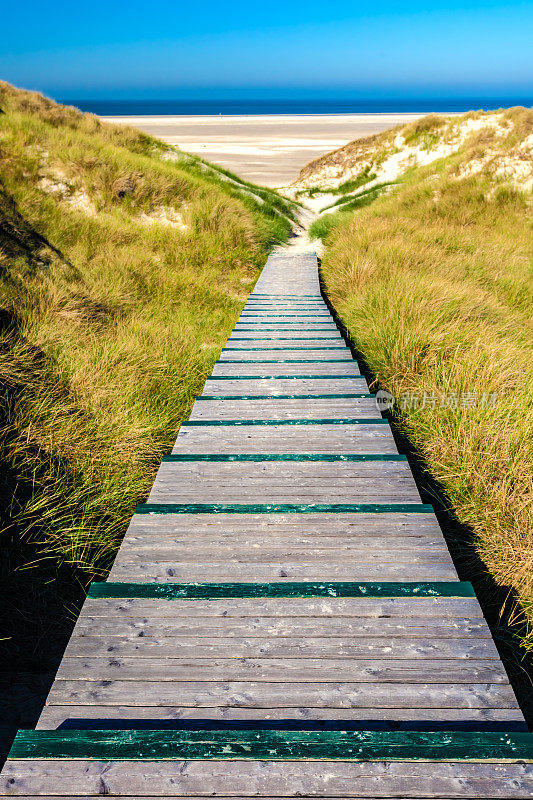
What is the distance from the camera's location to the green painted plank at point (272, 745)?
4.68ft

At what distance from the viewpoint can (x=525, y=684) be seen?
7.50 ft

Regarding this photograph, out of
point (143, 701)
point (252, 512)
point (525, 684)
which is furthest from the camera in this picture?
point (252, 512)

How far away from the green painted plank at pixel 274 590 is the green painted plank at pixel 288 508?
0.51 meters

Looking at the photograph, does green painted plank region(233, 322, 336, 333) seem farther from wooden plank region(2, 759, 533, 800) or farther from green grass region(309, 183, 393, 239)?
green grass region(309, 183, 393, 239)

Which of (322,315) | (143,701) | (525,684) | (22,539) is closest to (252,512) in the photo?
(143,701)

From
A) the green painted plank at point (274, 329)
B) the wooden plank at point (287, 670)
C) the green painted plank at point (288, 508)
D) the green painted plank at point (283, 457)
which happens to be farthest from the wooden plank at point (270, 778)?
the green painted plank at point (274, 329)

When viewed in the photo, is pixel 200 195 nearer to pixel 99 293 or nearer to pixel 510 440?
pixel 99 293

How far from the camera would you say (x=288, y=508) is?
2.60m

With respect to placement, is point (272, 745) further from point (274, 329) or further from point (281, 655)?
point (274, 329)

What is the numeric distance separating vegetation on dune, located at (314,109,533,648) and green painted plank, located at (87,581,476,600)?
0.63m

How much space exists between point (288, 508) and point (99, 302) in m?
4.53

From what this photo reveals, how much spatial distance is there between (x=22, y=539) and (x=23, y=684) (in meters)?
0.72

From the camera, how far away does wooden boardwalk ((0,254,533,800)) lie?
4.61ft

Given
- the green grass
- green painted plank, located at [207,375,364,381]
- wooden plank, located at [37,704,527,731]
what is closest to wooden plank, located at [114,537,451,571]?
wooden plank, located at [37,704,527,731]
